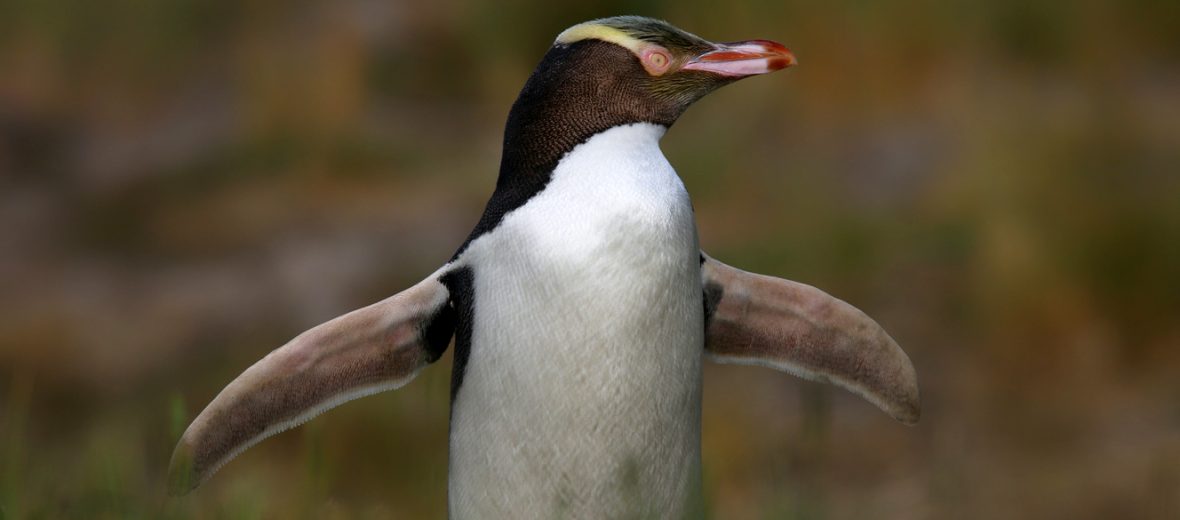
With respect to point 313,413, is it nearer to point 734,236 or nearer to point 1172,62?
point 734,236

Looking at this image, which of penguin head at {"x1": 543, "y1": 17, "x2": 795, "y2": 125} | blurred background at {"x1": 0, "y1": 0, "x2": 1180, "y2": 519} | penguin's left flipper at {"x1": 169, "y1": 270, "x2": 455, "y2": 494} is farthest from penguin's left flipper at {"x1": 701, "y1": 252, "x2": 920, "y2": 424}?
blurred background at {"x1": 0, "y1": 0, "x2": 1180, "y2": 519}

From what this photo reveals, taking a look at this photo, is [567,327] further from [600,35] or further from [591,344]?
[600,35]

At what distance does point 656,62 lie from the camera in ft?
5.30

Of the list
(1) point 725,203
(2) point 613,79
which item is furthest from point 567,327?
(1) point 725,203

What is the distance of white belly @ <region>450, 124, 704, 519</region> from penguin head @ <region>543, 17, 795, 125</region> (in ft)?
0.17

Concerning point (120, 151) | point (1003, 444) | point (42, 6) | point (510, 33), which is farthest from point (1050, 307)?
point (42, 6)

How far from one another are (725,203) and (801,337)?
351 centimetres

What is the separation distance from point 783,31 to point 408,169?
5.78 feet

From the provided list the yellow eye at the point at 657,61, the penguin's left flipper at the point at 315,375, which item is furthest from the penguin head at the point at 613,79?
the penguin's left flipper at the point at 315,375

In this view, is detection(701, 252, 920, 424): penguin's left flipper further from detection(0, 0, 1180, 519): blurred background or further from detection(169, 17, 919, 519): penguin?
detection(0, 0, 1180, 519): blurred background

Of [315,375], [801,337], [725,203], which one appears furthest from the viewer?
[725,203]

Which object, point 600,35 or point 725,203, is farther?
point 725,203

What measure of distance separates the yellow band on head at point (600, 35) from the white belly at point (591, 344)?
0.10 metres

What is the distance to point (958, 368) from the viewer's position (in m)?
4.65
